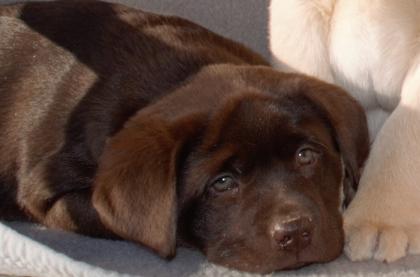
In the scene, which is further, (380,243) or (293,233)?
(380,243)

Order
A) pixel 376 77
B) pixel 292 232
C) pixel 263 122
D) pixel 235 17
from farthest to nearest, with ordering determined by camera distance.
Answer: pixel 235 17, pixel 376 77, pixel 263 122, pixel 292 232

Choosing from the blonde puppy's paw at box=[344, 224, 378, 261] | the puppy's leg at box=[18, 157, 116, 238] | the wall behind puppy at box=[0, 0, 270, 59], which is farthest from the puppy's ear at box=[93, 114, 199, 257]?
the wall behind puppy at box=[0, 0, 270, 59]

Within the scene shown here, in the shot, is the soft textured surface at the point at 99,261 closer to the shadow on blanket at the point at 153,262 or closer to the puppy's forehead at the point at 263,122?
the shadow on blanket at the point at 153,262

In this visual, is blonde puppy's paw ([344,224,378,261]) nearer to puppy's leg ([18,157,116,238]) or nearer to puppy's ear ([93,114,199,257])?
puppy's ear ([93,114,199,257])

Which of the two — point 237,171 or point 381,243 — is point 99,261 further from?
point 381,243

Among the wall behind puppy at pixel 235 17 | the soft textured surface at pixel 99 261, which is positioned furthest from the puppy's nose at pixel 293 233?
the wall behind puppy at pixel 235 17

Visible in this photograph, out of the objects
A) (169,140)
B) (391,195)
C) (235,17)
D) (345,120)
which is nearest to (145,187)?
(169,140)

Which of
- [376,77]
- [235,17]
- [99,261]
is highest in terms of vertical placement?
[376,77]
